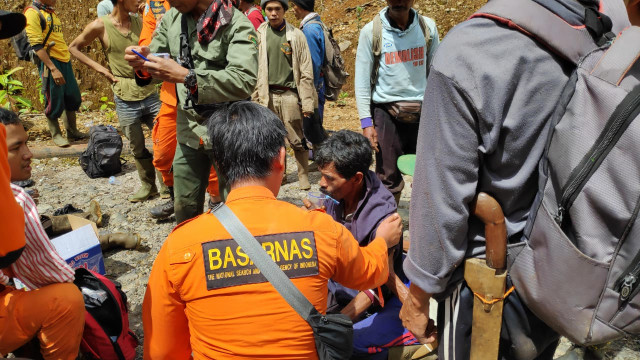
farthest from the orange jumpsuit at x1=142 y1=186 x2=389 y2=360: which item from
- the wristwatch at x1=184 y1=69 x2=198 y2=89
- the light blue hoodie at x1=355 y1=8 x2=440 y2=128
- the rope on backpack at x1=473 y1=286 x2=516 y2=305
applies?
the light blue hoodie at x1=355 y1=8 x2=440 y2=128

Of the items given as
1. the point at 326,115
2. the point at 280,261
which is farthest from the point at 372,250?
the point at 326,115

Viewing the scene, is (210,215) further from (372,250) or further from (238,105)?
(372,250)

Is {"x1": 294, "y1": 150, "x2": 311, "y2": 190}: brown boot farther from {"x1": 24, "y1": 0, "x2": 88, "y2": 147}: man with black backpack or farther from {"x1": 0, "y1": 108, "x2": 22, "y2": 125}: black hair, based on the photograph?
{"x1": 24, "y1": 0, "x2": 88, "y2": 147}: man with black backpack

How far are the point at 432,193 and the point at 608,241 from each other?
46 centimetres

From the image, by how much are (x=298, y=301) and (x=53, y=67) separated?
268 inches

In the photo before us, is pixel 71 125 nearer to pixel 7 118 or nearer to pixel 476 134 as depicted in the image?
pixel 7 118

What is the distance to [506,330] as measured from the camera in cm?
154

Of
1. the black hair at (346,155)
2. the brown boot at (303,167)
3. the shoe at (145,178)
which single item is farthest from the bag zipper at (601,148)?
the shoe at (145,178)

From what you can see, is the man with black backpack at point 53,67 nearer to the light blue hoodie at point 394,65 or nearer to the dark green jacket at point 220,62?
the dark green jacket at point 220,62

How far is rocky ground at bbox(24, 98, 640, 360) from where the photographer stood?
3.67 meters

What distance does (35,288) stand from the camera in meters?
2.48

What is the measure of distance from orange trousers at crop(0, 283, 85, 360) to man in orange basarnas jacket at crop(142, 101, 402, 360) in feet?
2.23

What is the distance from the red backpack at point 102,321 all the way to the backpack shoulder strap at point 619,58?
2.56 metres

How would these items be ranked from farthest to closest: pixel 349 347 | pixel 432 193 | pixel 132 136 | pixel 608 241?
pixel 132 136 → pixel 349 347 → pixel 432 193 → pixel 608 241
